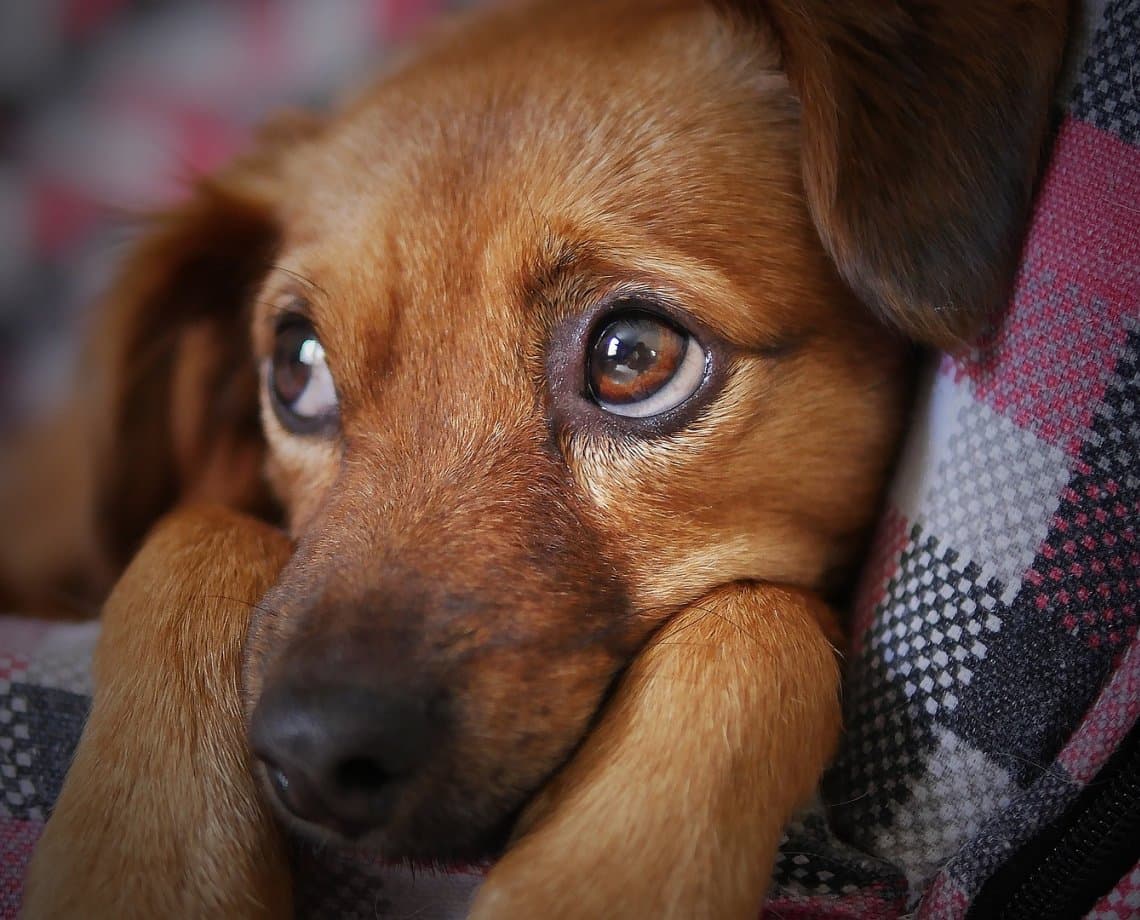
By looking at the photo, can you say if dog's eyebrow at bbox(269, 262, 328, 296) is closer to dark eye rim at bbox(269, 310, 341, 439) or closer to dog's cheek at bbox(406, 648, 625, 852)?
dark eye rim at bbox(269, 310, 341, 439)

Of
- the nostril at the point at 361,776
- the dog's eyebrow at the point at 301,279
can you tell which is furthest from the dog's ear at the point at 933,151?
the nostril at the point at 361,776

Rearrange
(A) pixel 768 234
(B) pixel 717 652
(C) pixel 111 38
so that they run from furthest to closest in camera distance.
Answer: (C) pixel 111 38 < (A) pixel 768 234 < (B) pixel 717 652

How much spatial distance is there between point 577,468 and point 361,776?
19.4 inches

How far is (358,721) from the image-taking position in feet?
3.29

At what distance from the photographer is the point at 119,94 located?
2975 millimetres

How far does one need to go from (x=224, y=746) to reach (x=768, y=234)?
1.01 metres

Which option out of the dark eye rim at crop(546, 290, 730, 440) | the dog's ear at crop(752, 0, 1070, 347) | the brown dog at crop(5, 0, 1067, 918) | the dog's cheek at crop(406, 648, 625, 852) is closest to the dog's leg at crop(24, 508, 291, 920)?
the brown dog at crop(5, 0, 1067, 918)

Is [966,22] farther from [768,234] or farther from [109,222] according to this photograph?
[109,222]

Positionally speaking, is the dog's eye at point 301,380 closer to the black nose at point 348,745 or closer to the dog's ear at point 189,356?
the dog's ear at point 189,356

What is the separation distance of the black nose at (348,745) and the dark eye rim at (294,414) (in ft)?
1.98

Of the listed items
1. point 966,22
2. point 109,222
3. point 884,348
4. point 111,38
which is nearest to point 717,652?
point 884,348

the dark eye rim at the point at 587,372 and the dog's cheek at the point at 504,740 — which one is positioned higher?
the dark eye rim at the point at 587,372

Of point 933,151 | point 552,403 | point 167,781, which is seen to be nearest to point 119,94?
point 552,403

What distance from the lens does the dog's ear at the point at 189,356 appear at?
74.7 inches
